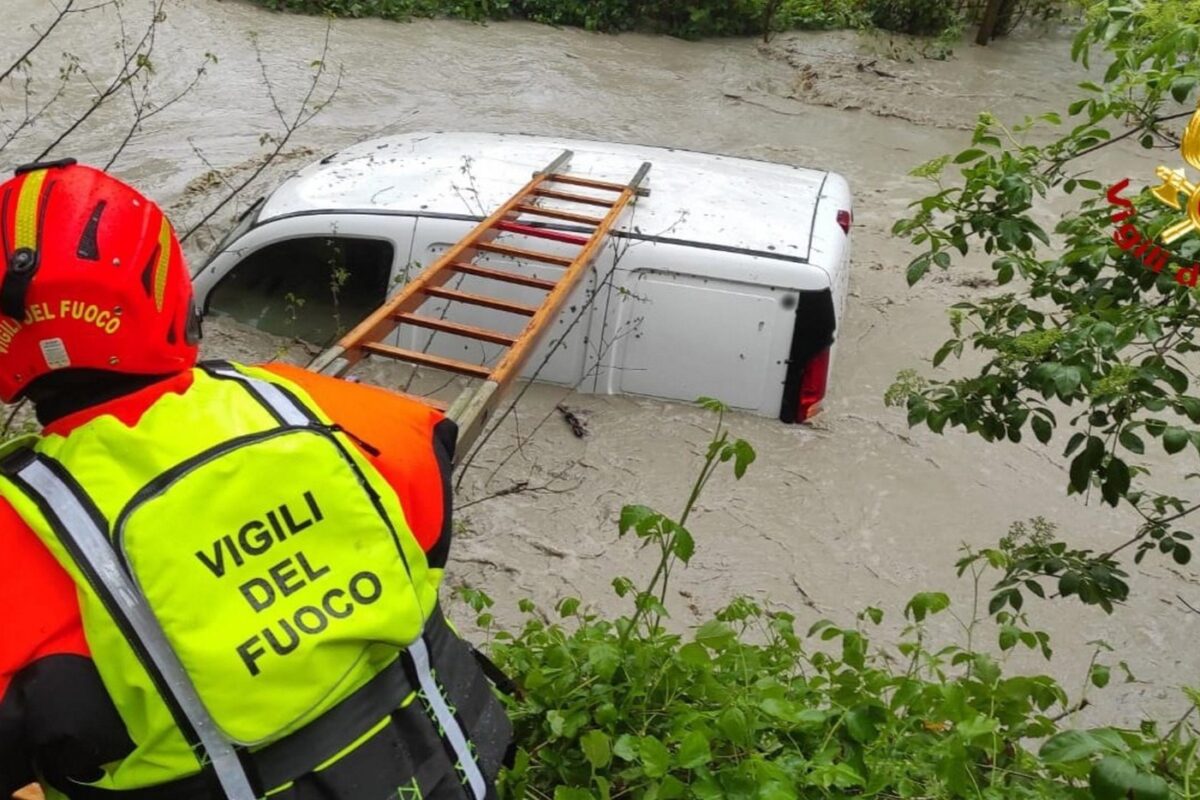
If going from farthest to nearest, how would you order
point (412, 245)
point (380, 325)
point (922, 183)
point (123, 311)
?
point (922, 183) → point (412, 245) → point (380, 325) → point (123, 311)

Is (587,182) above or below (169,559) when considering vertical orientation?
below

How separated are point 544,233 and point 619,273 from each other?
420mm

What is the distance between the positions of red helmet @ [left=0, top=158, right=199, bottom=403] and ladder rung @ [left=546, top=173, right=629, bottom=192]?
13.8 ft

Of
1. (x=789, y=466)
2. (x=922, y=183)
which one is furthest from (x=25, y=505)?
(x=922, y=183)

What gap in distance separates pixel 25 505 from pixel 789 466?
511cm

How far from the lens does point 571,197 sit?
5.47 metres

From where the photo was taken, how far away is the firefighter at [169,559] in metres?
1.33

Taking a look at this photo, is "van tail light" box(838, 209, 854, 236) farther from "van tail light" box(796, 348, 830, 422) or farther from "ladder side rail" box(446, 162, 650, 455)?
"ladder side rail" box(446, 162, 650, 455)

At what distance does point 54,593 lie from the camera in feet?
4.36

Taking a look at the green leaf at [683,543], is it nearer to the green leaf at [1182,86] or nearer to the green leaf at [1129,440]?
the green leaf at [1129,440]

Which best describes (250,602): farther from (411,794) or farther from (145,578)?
(411,794)

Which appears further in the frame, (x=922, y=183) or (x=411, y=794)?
(x=922, y=183)

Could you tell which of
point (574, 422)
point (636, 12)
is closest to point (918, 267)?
point (574, 422)

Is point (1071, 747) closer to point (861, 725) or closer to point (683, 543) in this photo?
point (861, 725)
